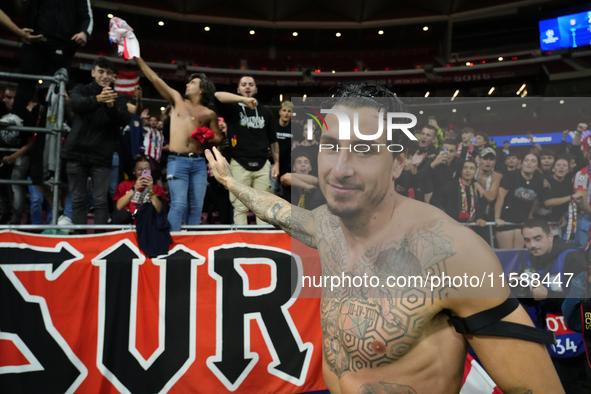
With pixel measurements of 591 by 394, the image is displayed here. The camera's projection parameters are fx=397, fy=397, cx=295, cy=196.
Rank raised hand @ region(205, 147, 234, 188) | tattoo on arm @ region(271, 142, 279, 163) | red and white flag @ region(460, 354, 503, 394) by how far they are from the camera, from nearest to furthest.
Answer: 1. raised hand @ region(205, 147, 234, 188)
2. red and white flag @ region(460, 354, 503, 394)
3. tattoo on arm @ region(271, 142, 279, 163)

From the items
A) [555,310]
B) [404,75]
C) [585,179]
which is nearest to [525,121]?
[404,75]

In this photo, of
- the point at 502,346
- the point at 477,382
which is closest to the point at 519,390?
the point at 502,346

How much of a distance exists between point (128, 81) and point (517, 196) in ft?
58.3

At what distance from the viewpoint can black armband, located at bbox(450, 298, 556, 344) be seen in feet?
4.27

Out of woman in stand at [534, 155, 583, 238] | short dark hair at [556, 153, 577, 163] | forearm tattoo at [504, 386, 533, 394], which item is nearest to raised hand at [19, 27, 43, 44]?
forearm tattoo at [504, 386, 533, 394]

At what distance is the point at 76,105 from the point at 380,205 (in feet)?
12.5

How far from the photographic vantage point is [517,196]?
19.1 feet

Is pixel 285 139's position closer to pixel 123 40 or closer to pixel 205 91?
pixel 205 91

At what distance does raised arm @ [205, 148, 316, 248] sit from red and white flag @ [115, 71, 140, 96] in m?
17.8

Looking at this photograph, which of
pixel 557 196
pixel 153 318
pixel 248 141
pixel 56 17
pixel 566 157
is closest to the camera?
pixel 153 318

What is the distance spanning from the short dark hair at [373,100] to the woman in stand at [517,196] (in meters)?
4.09

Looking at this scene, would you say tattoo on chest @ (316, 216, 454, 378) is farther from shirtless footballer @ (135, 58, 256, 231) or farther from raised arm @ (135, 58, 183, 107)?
raised arm @ (135, 58, 183, 107)

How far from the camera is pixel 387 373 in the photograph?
1544 mm

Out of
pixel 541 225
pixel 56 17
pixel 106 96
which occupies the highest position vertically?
pixel 56 17
